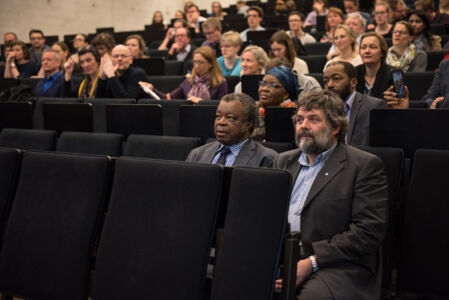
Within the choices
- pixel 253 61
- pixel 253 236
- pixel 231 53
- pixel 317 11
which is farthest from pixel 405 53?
pixel 317 11

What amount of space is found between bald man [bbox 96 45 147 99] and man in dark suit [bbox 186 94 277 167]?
1314mm

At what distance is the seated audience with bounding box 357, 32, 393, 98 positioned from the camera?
2.40 meters

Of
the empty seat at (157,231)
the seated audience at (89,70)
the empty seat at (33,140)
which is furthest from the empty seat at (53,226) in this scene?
the seated audience at (89,70)

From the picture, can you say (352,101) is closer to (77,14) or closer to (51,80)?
(51,80)

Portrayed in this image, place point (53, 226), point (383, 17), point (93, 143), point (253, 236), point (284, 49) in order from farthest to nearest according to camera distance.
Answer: point (383, 17) < point (284, 49) < point (93, 143) < point (53, 226) < point (253, 236)

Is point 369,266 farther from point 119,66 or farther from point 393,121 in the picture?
point 119,66

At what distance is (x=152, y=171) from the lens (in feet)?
3.83

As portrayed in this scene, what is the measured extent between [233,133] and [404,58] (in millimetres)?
1656

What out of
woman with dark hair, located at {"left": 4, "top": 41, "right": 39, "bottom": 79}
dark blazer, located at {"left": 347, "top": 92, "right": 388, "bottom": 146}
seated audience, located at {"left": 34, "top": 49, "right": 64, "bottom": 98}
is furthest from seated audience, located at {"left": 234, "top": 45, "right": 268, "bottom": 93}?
woman with dark hair, located at {"left": 4, "top": 41, "right": 39, "bottom": 79}

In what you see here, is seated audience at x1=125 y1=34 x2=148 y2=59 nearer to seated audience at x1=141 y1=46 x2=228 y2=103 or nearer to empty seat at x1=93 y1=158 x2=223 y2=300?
seated audience at x1=141 y1=46 x2=228 y2=103

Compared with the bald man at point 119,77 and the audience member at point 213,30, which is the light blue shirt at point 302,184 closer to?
the bald man at point 119,77

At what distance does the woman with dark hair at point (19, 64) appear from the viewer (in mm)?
4207

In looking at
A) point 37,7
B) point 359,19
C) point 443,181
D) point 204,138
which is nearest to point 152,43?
point 37,7

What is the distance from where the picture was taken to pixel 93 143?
216 centimetres
